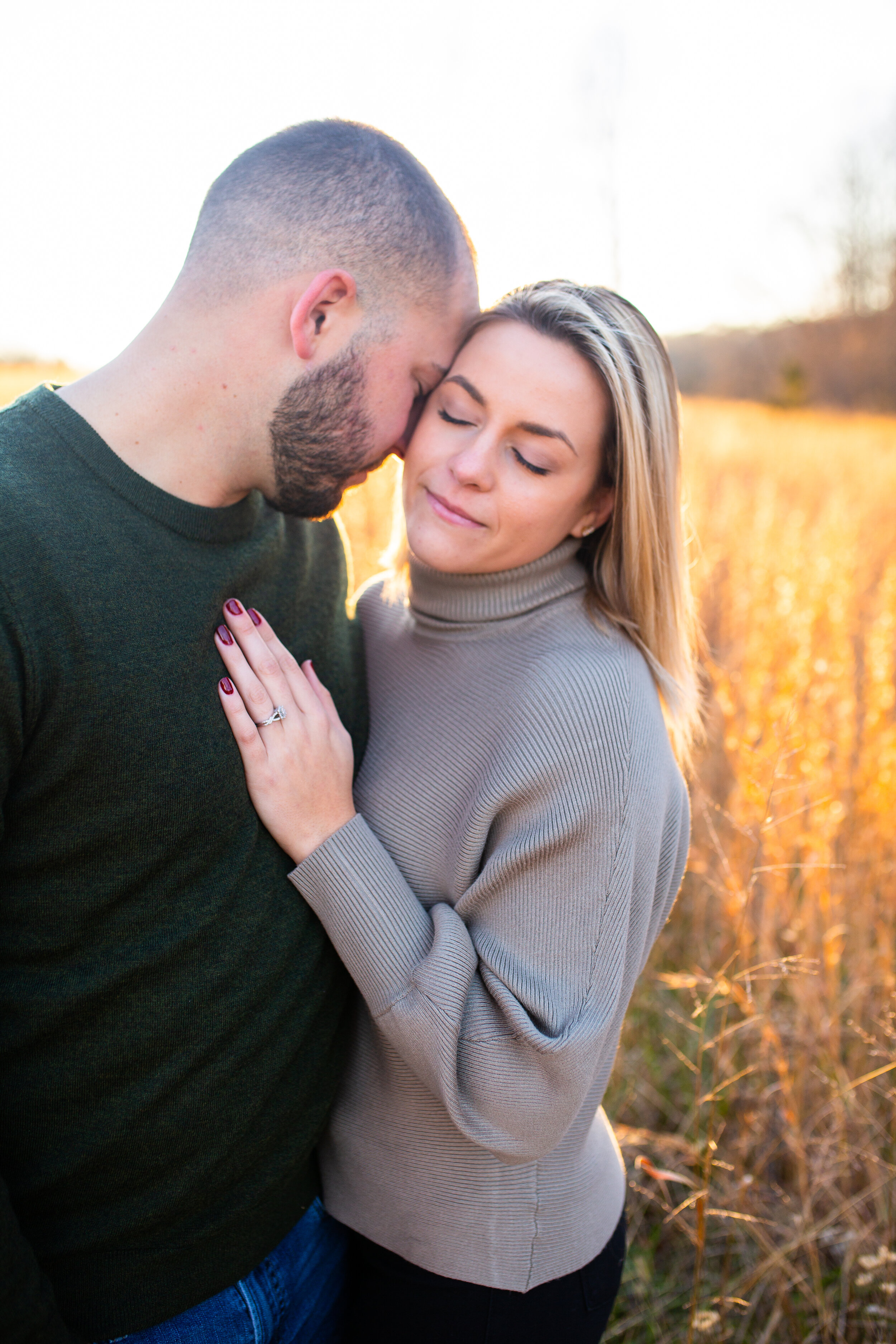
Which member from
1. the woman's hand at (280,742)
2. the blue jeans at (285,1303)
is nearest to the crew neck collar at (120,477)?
the woman's hand at (280,742)

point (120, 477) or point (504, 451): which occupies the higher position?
point (120, 477)

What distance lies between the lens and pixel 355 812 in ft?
4.95

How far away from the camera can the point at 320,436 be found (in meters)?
1.60

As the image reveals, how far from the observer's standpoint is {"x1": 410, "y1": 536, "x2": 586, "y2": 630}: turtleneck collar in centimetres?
172

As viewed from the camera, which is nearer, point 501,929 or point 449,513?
point 501,929

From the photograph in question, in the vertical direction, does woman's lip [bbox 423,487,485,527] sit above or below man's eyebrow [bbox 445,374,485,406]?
below

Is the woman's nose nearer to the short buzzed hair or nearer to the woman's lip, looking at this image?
the woman's lip

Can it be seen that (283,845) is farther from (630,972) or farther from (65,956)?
(630,972)

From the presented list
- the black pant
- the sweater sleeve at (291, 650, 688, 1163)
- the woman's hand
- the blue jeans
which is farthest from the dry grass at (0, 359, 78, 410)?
the black pant

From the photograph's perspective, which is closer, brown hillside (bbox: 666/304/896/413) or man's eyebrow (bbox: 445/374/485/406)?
man's eyebrow (bbox: 445/374/485/406)

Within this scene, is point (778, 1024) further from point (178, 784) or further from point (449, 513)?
point (178, 784)

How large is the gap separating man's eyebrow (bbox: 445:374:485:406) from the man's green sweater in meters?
0.58

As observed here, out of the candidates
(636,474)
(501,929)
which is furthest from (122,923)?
(636,474)

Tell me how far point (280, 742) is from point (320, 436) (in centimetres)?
57
